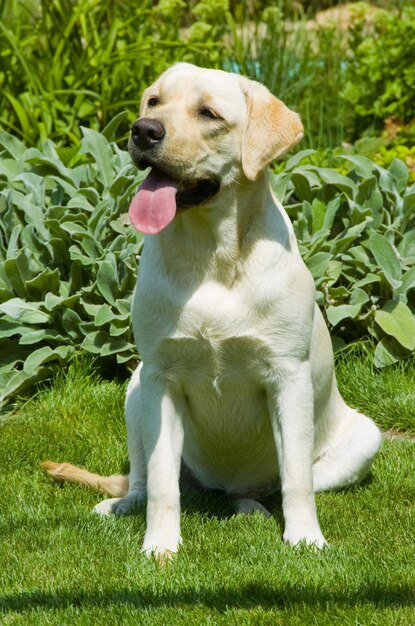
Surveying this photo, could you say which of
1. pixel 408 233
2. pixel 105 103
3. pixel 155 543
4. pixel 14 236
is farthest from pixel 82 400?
pixel 105 103

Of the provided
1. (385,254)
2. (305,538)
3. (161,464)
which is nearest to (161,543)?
(161,464)

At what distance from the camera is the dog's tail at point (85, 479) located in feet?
14.7

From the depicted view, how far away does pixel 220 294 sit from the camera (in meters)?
3.77

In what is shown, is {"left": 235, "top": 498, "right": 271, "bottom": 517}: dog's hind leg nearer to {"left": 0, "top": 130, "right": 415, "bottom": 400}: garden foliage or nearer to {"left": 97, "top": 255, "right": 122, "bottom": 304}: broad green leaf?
{"left": 0, "top": 130, "right": 415, "bottom": 400}: garden foliage

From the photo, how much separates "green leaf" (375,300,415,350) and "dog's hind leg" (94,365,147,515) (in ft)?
5.34

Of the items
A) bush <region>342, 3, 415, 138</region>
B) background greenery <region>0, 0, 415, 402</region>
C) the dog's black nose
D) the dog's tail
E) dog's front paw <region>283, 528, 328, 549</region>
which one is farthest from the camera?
bush <region>342, 3, 415, 138</region>

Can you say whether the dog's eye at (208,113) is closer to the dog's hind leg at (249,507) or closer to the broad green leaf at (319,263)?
the dog's hind leg at (249,507)

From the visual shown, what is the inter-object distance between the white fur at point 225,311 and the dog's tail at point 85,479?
2.29ft

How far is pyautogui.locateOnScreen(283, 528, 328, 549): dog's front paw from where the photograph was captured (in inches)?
148

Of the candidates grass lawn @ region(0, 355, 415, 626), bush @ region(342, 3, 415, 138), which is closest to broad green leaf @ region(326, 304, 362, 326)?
grass lawn @ region(0, 355, 415, 626)

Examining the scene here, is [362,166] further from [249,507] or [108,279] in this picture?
[249,507]

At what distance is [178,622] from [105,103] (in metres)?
4.65

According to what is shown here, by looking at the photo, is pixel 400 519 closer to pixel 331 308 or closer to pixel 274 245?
pixel 274 245

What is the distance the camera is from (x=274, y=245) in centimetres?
384
